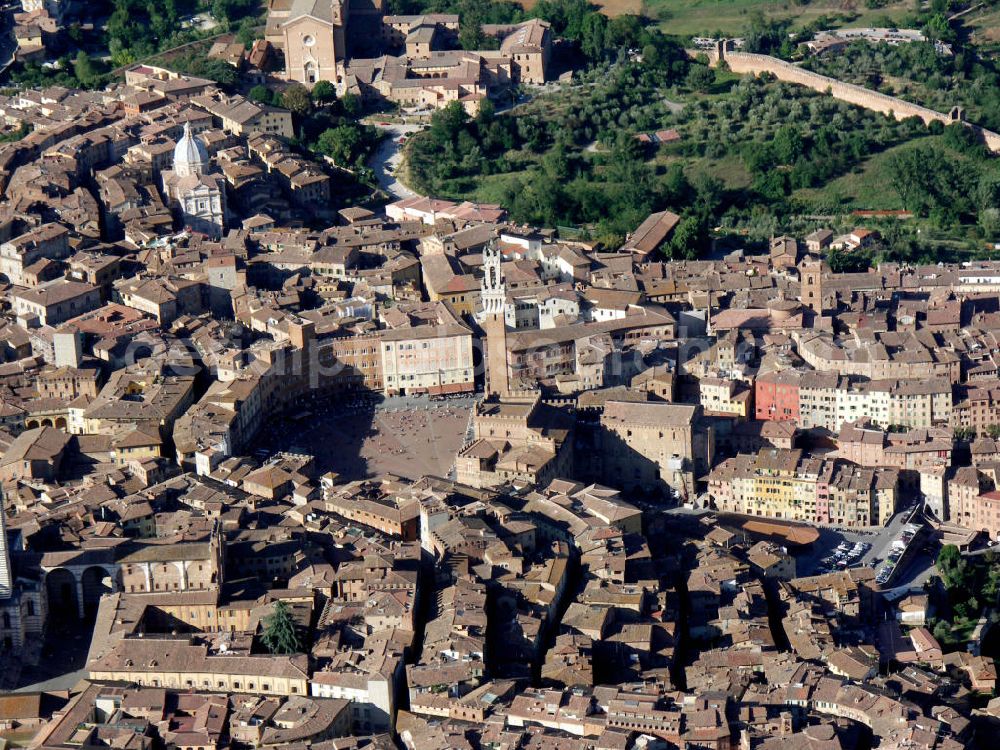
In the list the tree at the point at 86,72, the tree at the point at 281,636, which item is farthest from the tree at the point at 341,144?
the tree at the point at 281,636

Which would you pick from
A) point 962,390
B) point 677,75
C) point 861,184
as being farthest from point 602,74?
point 962,390

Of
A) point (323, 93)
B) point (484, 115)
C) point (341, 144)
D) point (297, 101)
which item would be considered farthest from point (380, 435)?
point (323, 93)

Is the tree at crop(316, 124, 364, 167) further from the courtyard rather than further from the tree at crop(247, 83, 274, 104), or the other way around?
the courtyard

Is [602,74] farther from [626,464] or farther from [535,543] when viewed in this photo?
Answer: [535,543]

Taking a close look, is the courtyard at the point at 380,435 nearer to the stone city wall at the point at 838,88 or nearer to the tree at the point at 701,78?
the tree at the point at 701,78

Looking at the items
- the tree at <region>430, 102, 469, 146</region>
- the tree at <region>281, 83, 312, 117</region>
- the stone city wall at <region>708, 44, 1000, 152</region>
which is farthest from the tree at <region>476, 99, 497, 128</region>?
the stone city wall at <region>708, 44, 1000, 152</region>

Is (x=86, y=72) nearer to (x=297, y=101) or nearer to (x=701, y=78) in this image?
(x=297, y=101)
